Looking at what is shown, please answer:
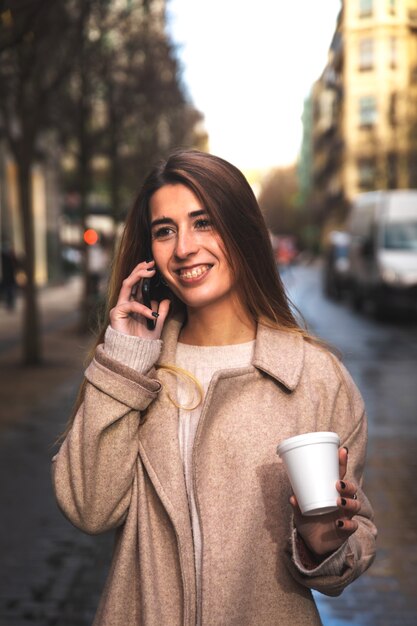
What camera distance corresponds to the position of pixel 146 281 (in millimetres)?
2193

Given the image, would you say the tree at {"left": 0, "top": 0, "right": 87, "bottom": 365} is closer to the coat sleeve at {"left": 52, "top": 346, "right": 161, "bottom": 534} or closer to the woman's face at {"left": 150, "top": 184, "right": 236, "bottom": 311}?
the woman's face at {"left": 150, "top": 184, "right": 236, "bottom": 311}

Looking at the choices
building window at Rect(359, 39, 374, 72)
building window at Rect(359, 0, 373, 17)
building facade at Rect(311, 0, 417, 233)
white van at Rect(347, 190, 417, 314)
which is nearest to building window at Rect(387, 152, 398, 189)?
building facade at Rect(311, 0, 417, 233)

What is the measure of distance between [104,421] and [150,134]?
2924 centimetres

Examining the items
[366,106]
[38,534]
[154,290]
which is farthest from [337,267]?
[154,290]

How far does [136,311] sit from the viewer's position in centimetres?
208

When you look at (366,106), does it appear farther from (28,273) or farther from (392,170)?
(392,170)

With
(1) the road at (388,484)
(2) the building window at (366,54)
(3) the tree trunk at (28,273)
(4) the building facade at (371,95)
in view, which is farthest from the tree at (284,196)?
(2) the building window at (366,54)

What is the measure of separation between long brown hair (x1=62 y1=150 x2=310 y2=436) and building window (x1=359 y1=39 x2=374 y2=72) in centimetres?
318

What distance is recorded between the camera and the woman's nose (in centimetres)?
212

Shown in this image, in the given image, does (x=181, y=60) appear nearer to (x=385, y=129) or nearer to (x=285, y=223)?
(x=385, y=129)

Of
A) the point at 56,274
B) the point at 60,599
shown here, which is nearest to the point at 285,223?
the point at 56,274

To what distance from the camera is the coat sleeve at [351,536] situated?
1.93 m

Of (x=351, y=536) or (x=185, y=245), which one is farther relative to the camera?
(x=185, y=245)

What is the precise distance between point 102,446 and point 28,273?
1178 centimetres
